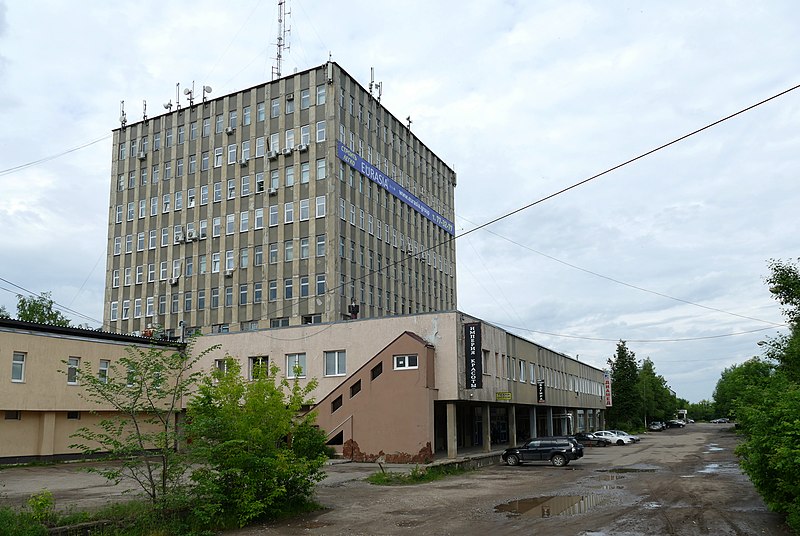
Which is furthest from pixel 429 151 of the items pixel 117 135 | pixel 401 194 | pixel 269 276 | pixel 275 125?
pixel 117 135

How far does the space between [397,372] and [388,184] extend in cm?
3107

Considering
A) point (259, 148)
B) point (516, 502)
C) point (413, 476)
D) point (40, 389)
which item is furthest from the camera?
point (259, 148)

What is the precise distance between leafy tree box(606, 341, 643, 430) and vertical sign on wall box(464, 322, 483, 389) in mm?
70768

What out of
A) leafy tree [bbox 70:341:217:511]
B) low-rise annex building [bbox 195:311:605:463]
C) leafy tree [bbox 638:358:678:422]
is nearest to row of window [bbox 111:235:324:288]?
low-rise annex building [bbox 195:311:605:463]

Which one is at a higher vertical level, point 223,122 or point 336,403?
point 223,122

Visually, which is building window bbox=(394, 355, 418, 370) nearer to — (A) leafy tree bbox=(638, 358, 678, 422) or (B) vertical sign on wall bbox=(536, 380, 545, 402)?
(B) vertical sign on wall bbox=(536, 380, 545, 402)

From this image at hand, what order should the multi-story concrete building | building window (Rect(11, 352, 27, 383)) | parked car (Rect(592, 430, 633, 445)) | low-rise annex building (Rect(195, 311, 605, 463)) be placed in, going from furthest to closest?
1. parked car (Rect(592, 430, 633, 445))
2. the multi-story concrete building
3. low-rise annex building (Rect(195, 311, 605, 463))
4. building window (Rect(11, 352, 27, 383))

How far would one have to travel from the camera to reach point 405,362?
1351 inches

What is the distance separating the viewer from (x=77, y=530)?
13617 mm

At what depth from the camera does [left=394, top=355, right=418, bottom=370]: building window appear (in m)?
34.1

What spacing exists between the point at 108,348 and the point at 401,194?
112 ft

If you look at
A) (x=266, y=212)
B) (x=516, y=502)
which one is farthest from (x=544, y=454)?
Result: (x=266, y=212)

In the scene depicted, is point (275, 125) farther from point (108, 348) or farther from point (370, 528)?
point (370, 528)

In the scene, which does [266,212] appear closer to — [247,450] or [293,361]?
[293,361]
